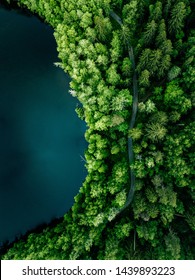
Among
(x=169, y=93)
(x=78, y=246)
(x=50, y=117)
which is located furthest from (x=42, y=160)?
→ (x=169, y=93)

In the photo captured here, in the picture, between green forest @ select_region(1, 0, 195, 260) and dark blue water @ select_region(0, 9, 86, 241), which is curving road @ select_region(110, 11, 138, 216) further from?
dark blue water @ select_region(0, 9, 86, 241)

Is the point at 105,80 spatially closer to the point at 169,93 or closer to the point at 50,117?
the point at 169,93

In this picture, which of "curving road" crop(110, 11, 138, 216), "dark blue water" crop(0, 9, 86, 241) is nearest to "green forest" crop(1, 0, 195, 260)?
"curving road" crop(110, 11, 138, 216)

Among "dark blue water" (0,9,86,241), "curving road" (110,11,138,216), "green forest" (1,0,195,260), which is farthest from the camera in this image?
"dark blue water" (0,9,86,241)

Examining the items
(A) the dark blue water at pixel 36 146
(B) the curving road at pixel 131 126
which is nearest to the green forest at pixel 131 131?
(B) the curving road at pixel 131 126

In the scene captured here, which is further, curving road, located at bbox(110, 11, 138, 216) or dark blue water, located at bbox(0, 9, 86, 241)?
dark blue water, located at bbox(0, 9, 86, 241)

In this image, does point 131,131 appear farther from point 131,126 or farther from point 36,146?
point 36,146
